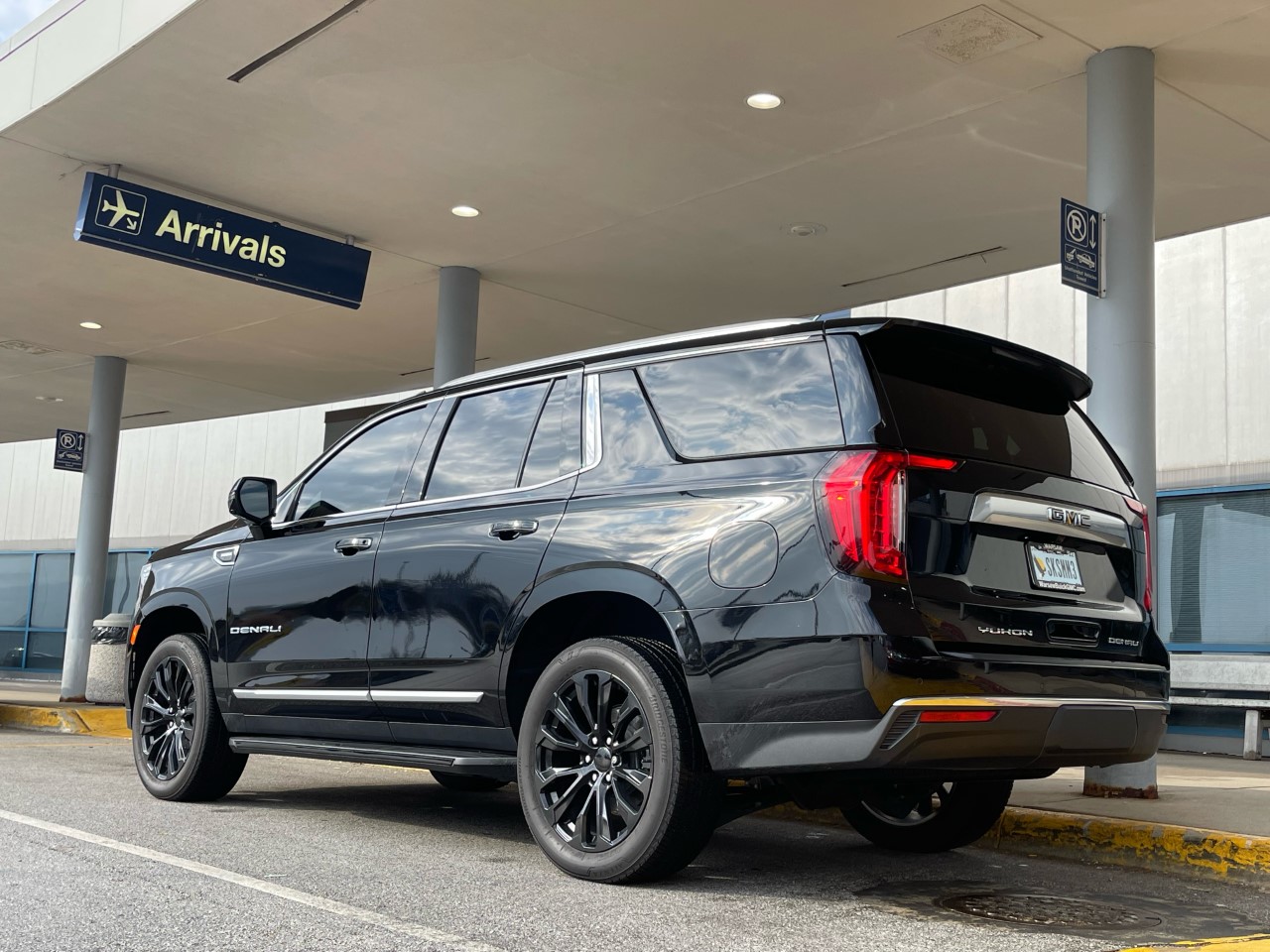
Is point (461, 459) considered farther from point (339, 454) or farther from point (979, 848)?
point (979, 848)

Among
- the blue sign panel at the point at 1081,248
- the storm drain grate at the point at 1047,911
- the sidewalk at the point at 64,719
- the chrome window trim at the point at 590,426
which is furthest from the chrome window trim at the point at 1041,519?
the sidewalk at the point at 64,719

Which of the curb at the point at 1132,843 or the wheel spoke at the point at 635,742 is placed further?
the curb at the point at 1132,843

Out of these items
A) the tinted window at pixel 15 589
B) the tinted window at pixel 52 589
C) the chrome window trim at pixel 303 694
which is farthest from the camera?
the tinted window at pixel 15 589

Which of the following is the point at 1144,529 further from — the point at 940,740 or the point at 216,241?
the point at 216,241

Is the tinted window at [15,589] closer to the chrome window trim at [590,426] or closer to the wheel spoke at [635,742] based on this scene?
the chrome window trim at [590,426]

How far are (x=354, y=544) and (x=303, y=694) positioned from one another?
2.55 feet

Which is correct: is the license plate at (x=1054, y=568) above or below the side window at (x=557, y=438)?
below

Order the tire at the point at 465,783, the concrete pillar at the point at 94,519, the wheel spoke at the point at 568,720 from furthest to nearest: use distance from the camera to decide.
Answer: the concrete pillar at the point at 94,519 < the tire at the point at 465,783 < the wheel spoke at the point at 568,720

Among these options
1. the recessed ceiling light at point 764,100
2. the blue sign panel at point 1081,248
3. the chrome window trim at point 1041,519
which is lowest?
the chrome window trim at point 1041,519

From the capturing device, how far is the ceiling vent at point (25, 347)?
676 inches

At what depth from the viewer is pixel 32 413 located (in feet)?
75.8

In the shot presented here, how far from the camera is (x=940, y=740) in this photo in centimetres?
419

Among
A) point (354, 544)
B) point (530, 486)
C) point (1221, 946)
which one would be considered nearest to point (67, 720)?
point (354, 544)

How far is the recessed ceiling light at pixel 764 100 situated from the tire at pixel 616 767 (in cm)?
519
